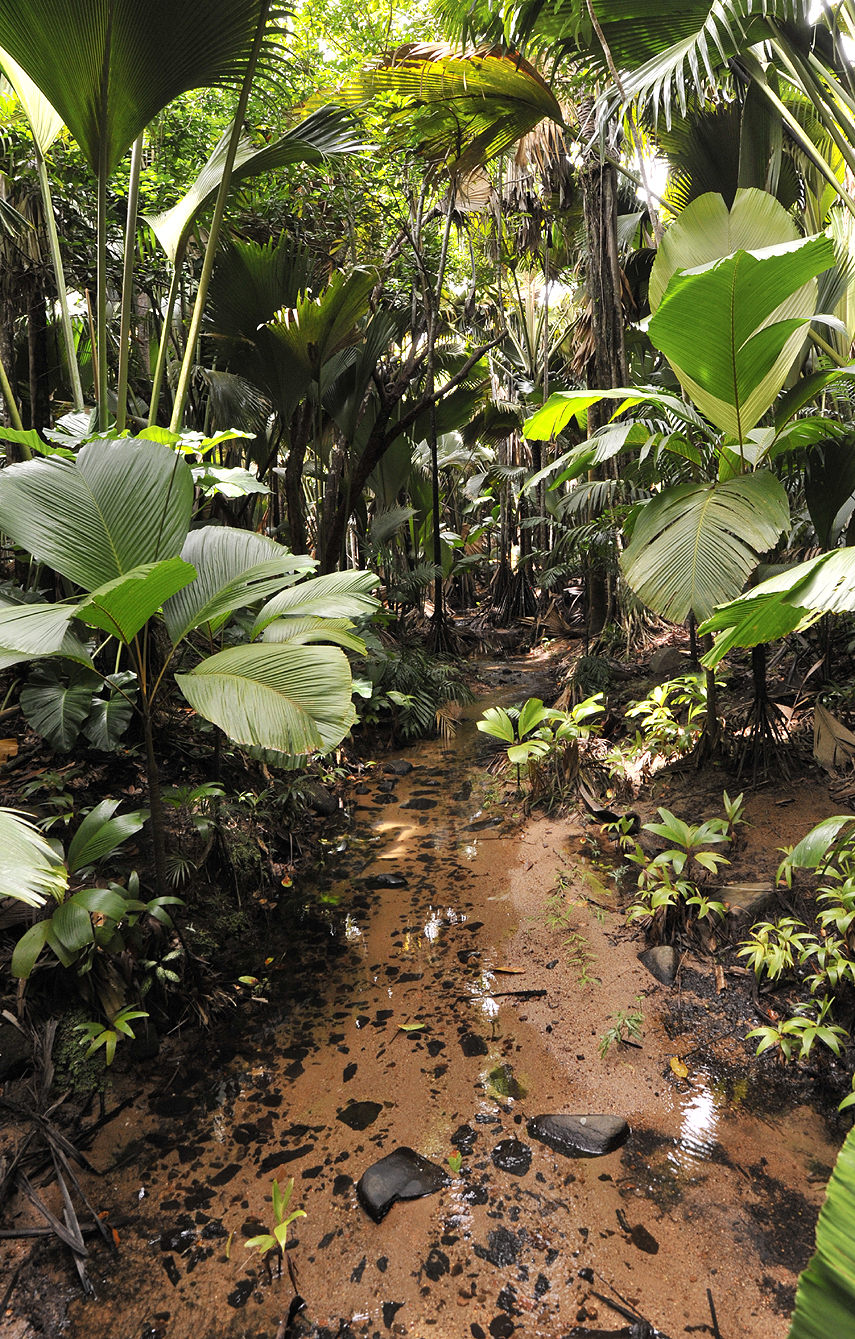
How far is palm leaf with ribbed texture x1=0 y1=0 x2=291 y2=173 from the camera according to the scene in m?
2.34

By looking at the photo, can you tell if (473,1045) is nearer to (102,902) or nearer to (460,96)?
(102,902)

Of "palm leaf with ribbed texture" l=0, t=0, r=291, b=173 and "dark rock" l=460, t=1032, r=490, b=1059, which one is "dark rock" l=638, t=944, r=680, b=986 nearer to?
"dark rock" l=460, t=1032, r=490, b=1059

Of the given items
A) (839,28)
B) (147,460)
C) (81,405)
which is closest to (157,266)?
(81,405)

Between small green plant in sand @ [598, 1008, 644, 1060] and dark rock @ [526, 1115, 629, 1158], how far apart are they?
0.27 meters

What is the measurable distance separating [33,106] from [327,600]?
8.91 ft

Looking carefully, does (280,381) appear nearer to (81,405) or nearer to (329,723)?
(81,405)

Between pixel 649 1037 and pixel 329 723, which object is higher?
pixel 329 723

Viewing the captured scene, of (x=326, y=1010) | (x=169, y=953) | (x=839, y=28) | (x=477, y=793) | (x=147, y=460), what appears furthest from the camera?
(x=477, y=793)

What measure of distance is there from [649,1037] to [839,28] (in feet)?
13.2

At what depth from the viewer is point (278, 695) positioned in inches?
72.4

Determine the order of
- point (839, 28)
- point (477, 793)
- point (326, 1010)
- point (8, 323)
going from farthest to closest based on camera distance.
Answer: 1. point (477, 793)
2. point (8, 323)
3. point (839, 28)
4. point (326, 1010)

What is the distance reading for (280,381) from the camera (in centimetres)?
481

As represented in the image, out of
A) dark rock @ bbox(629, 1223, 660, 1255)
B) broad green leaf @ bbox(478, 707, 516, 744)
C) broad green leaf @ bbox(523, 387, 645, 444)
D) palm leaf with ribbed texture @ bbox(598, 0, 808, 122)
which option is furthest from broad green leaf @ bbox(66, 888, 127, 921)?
palm leaf with ribbed texture @ bbox(598, 0, 808, 122)

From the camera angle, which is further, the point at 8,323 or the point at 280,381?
the point at 280,381
